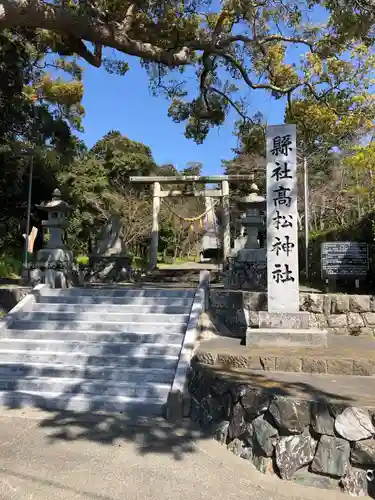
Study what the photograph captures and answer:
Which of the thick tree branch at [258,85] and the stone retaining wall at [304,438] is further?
the thick tree branch at [258,85]

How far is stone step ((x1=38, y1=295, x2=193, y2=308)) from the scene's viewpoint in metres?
7.30

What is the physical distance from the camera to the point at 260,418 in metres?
3.62

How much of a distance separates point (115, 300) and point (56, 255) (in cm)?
313

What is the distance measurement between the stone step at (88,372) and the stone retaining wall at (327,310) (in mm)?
2373

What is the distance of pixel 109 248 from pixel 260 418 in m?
10.4

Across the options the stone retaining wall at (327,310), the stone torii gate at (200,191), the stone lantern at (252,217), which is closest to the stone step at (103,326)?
the stone retaining wall at (327,310)

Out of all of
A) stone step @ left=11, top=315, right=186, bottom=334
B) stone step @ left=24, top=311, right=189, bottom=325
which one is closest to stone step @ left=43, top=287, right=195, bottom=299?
stone step @ left=24, top=311, right=189, bottom=325

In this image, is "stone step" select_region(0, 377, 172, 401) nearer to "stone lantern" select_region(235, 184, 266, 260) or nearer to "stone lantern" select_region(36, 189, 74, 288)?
"stone lantern" select_region(36, 189, 74, 288)

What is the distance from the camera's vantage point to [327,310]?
7.69 metres

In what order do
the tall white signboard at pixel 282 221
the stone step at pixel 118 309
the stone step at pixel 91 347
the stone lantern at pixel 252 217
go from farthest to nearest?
the stone lantern at pixel 252 217 < the stone step at pixel 118 309 < the tall white signboard at pixel 282 221 < the stone step at pixel 91 347

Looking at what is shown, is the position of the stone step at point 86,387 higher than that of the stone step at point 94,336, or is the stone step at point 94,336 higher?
the stone step at point 94,336

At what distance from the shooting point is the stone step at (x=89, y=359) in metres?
5.64

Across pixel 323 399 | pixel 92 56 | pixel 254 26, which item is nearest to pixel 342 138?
pixel 254 26

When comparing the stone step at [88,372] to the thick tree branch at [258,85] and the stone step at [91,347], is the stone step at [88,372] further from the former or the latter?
the thick tree branch at [258,85]
